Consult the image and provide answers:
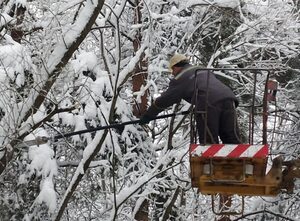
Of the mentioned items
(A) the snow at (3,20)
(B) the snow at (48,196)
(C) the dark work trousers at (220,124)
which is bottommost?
(B) the snow at (48,196)

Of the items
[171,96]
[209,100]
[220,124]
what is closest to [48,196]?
[171,96]

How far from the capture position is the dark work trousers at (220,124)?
7117 millimetres

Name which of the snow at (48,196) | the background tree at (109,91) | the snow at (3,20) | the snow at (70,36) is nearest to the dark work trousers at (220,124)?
the background tree at (109,91)

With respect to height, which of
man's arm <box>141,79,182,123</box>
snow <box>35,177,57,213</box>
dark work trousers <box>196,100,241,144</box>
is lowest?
snow <box>35,177,57,213</box>

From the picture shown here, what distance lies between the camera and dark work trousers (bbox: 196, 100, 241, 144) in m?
7.12

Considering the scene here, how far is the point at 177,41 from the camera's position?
42.3 ft

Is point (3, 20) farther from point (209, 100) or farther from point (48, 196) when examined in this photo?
point (48, 196)

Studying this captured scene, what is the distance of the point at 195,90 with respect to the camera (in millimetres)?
6988

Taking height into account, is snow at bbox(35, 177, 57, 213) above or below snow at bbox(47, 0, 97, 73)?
below

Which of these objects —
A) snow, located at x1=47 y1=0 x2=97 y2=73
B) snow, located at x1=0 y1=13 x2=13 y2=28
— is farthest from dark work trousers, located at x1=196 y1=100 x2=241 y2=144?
snow, located at x1=0 y1=13 x2=13 y2=28

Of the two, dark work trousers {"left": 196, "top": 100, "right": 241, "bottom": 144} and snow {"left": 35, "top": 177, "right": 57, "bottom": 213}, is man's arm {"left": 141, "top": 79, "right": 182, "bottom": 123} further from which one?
snow {"left": 35, "top": 177, "right": 57, "bottom": 213}

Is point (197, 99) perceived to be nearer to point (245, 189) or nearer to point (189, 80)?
point (189, 80)

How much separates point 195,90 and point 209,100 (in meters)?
0.26

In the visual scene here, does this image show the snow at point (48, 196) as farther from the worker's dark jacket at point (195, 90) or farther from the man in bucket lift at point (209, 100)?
the man in bucket lift at point (209, 100)
